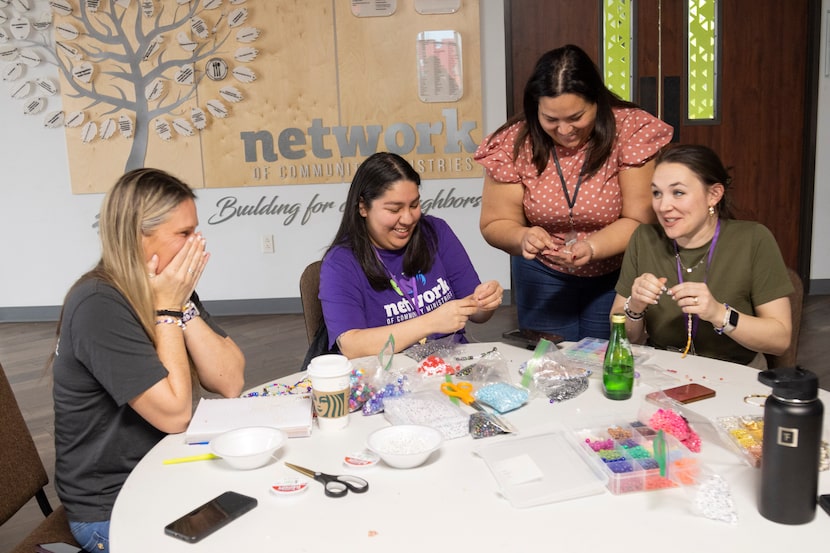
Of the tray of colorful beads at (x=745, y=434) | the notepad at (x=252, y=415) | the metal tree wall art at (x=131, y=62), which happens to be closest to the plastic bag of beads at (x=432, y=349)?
the notepad at (x=252, y=415)

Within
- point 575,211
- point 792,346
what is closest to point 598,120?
point 575,211

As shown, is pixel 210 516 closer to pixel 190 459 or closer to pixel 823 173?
pixel 190 459

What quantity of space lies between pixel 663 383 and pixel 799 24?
13.9ft

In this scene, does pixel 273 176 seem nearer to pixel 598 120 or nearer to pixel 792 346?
pixel 598 120

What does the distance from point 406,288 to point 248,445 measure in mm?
917

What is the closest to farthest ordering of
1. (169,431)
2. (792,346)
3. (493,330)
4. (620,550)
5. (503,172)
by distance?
(620,550)
(169,431)
(792,346)
(503,172)
(493,330)

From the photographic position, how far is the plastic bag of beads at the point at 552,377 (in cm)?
159

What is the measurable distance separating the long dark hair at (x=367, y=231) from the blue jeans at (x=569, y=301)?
443mm

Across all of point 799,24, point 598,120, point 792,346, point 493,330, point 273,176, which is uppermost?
point 799,24

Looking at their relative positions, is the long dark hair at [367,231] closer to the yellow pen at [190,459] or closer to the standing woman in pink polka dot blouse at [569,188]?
the standing woman in pink polka dot blouse at [569,188]

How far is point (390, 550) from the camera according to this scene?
104 centimetres

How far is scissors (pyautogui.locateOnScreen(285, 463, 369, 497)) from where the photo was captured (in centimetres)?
120

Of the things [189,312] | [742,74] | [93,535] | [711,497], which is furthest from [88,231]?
[711,497]

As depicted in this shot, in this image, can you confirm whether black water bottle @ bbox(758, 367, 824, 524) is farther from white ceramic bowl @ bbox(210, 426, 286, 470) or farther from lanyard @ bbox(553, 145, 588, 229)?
lanyard @ bbox(553, 145, 588, 229)
